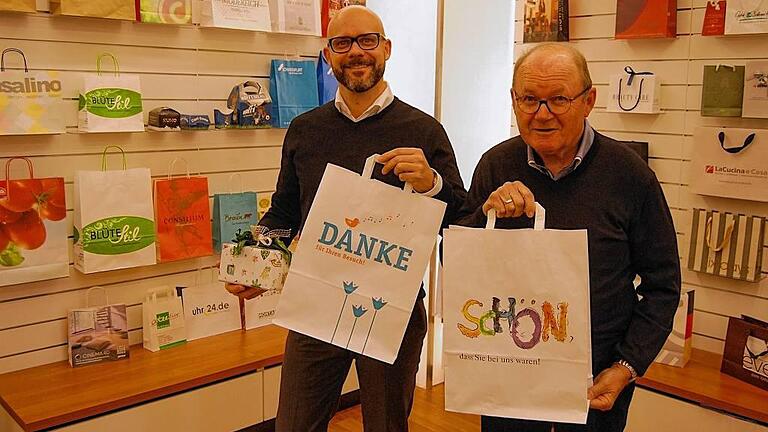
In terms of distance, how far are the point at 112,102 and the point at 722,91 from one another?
100 inches

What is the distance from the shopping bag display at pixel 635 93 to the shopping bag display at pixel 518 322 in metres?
1.99

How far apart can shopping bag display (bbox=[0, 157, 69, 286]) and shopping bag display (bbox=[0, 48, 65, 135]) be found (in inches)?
6.2

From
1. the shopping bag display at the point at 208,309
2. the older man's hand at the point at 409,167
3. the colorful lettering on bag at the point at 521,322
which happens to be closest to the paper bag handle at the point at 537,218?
the colorful lettering on bag at the point at 521,322

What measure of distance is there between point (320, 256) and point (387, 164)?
32 cm

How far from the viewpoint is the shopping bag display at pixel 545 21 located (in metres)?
3.62

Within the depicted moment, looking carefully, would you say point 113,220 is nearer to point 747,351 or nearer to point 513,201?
point 513,201

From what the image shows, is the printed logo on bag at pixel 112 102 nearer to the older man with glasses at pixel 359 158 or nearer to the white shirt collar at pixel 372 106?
the older man with glasses at pixel 359 158

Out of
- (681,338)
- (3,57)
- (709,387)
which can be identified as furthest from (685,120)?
(3,57)

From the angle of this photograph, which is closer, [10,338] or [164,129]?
[10,338]

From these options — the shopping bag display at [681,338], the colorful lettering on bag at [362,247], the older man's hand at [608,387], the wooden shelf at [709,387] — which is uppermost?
the colorful lettering on bag at [362,247]

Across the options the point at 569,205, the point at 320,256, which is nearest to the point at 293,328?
the point at 320,256

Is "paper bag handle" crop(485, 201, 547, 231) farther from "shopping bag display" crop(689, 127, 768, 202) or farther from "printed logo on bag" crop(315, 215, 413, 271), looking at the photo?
"shopping bag display" crop(689, 127, 768, 202)

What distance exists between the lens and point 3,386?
2861 millimetres

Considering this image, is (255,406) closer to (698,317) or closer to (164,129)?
(164,129)
